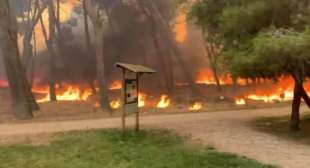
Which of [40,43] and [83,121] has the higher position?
[40,43]

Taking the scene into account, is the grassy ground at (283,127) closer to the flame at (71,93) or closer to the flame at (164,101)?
the flame at (164,101)

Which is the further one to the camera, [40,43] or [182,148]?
[40,43]

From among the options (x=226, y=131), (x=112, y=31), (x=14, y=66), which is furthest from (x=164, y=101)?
(x=226, y=131)

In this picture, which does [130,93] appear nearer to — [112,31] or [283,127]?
[283,127]

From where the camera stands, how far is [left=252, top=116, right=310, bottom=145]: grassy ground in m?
14.5

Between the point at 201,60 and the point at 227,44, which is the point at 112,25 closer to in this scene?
the point at 201,60

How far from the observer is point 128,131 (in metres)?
14.6

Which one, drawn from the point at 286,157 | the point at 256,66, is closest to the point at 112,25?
the point at 256,66

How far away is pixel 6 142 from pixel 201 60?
1056 inches

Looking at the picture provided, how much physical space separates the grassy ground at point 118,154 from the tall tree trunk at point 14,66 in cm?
743

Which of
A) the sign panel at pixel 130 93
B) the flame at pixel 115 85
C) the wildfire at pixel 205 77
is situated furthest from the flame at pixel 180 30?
the sign panel at pixel 130 93

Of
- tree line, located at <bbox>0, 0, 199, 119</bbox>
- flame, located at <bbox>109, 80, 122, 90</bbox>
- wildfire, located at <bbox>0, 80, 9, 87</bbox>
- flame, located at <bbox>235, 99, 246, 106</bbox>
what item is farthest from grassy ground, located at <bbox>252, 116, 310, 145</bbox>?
wildfire, located at <bbox>0, 80, 9, 87</bbox>

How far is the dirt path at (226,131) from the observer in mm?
11148

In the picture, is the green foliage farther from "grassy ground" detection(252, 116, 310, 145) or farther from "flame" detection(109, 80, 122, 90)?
"flame" detection(109, 80, 122, 90)
